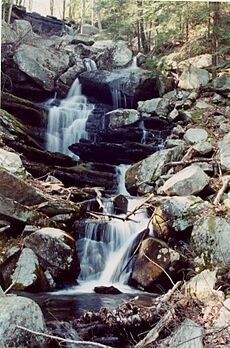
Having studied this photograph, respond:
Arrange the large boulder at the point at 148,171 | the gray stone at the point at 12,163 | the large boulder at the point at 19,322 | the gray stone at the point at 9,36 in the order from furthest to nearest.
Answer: the gray stone at the point at 9,36 < the large boulder at the point at 148,171 < the gray stone at the point at 12,163 < the large boulder at the point at 19,322

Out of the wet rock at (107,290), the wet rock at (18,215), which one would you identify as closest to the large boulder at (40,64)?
the wet rock at (18,215)

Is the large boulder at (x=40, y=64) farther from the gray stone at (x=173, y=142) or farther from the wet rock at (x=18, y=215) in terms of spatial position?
the wet rock at (x=18, y=215)

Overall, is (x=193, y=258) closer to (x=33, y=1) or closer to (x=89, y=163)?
(x=89, y=163)

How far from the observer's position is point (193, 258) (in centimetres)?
330

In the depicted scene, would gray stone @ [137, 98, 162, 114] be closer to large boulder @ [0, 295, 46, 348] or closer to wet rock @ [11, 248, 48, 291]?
wet rock @ [11, 248, 48, 291]

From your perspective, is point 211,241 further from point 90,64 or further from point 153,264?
point 90,64

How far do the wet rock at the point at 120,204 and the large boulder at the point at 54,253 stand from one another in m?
0.81

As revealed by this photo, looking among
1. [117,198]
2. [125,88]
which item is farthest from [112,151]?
[125,88]

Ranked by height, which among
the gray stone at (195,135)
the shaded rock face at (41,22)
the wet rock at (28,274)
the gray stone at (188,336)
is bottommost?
the wet rock at (28,274)

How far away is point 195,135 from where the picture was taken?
4996 mm

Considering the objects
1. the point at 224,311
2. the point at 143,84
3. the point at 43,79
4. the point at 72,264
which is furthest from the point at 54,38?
the point at 224,311

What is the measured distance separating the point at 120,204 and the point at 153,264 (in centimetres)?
95

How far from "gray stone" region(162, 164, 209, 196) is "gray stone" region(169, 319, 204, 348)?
1.93 meters

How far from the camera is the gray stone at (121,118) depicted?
581 cm
